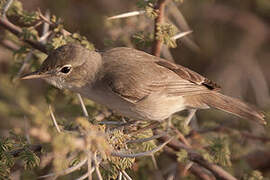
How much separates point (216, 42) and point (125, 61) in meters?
3.92

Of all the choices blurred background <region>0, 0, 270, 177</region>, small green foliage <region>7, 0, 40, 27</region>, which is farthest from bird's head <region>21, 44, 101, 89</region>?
blurred background <region>0, 0, 270, 177</region>

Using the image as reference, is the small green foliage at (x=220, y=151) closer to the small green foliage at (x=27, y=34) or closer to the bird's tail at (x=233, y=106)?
the bird's tail at (x=233, y=106)

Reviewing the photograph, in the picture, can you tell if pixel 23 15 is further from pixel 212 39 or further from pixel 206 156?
A: pixel 212 39

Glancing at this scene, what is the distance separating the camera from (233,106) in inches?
171

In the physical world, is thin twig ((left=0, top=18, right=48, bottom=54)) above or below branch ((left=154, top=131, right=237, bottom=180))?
above

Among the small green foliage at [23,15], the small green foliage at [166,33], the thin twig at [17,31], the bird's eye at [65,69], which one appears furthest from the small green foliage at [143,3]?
the thin twig at [17,31]

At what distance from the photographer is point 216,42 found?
756cm

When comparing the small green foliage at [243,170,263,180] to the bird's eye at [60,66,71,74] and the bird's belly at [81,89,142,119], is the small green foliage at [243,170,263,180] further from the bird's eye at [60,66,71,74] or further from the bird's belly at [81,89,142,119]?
the bird's eye at [60,66,71,74]

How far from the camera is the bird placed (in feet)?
12.6

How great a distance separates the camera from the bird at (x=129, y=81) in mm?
3850

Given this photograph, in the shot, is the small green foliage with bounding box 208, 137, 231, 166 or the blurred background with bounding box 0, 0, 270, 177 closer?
the small green foliage with bounding box 208, 137, 231, 166

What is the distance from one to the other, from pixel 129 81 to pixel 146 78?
19 centimetres

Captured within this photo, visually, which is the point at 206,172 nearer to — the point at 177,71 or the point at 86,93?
the point at 177,71

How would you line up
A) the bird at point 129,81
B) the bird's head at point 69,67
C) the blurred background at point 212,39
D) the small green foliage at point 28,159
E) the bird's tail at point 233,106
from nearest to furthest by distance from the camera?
the small green foliage at point 28,159 → the bird's head at point 69,67 → the bird at point 129,81 → the bird's tail at point 233,106 → the blurred background at point 212,39
